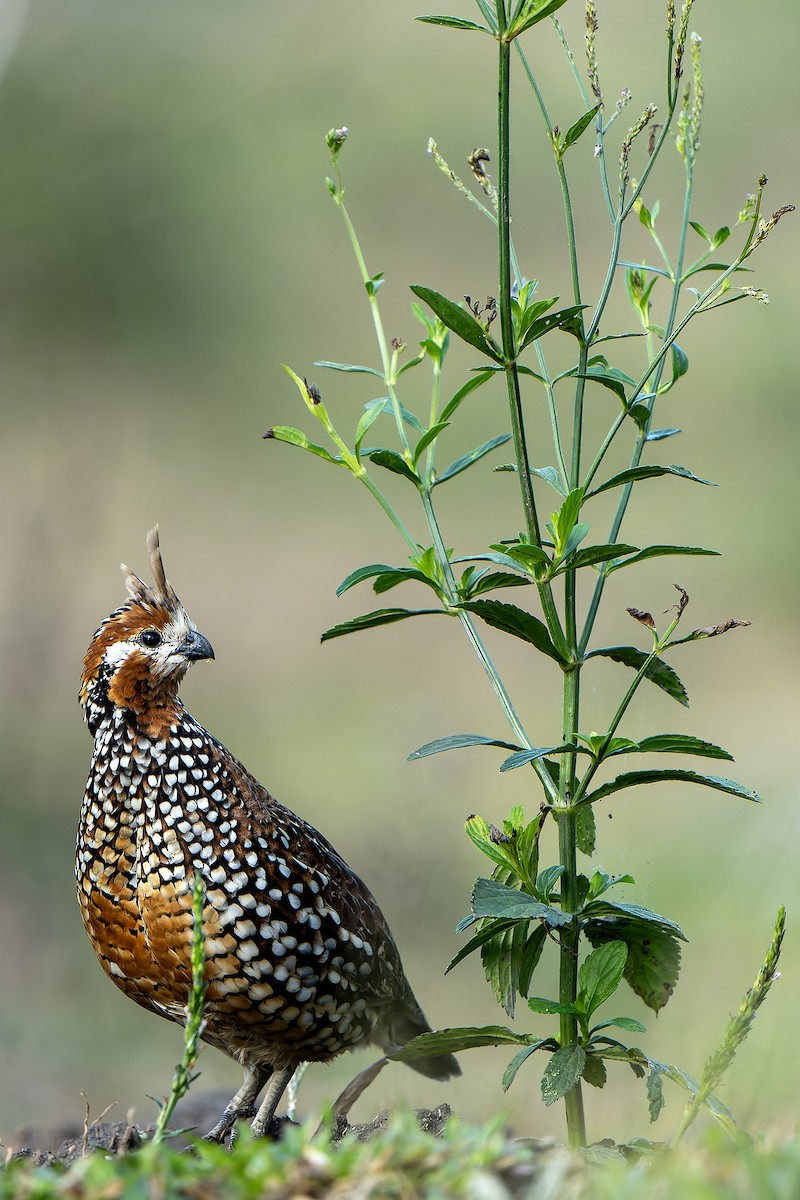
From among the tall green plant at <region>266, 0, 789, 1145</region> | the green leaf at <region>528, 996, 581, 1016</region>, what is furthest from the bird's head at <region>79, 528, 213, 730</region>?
the green leaf at <region>528, 996, 581, 1016</region>

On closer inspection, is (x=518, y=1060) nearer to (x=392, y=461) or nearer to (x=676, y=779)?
(x=676, y=779)

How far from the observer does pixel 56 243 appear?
8664 millimetres

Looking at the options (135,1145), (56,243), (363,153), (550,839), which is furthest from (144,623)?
(363,153)

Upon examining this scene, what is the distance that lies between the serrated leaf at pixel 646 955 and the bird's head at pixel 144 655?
45.8 inches

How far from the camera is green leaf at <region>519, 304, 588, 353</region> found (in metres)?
2.14

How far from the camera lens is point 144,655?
3.07 meters

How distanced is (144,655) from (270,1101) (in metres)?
1.07

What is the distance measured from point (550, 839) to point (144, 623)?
4.14m

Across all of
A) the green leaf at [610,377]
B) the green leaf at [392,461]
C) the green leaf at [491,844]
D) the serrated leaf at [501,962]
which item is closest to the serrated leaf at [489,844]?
the green leaf at [491,844]

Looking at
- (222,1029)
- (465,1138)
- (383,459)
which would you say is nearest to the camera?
(465,1138)

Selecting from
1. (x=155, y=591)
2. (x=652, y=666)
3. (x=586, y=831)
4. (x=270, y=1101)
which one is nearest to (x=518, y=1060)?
(x=586, y=831)

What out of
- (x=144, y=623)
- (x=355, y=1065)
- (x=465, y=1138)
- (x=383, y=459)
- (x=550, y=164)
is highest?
(x=550, y=164)

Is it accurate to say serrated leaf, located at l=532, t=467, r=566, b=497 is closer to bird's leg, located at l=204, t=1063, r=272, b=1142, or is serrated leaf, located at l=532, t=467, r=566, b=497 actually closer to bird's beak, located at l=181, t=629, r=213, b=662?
bird's beak, located at l=181, t=629, r=213, b=662

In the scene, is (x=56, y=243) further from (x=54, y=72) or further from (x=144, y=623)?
(x=144, y=623)
